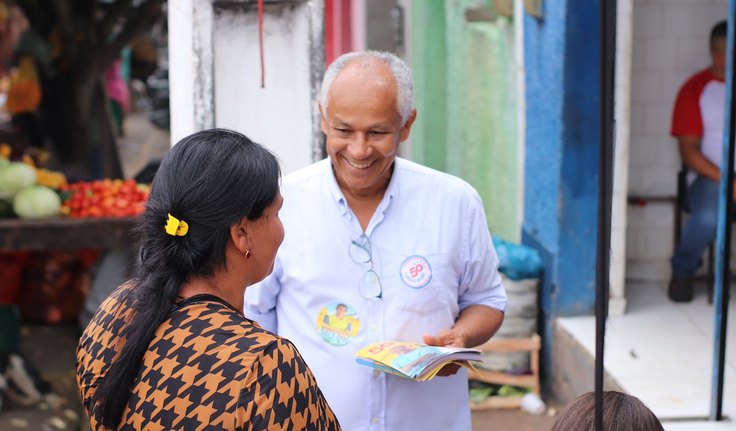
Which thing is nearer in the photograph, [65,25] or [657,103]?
[657,103]

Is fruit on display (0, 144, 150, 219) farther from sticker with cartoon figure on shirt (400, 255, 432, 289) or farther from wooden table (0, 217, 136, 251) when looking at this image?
sticker with cartoon figure on shirt (400, 255, 432, 289)

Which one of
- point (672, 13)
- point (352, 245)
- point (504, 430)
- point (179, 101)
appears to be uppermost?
point (672, 13)

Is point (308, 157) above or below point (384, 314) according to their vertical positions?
above

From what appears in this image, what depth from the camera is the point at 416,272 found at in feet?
9.30

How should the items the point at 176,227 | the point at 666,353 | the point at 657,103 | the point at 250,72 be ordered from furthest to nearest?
the point at 657,103 < the point at 666,353 < the point at 250,72 < the point at 176,227

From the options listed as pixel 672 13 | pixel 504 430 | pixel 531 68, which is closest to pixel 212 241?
pixel 504 430

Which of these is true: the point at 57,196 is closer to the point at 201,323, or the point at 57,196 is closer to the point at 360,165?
the point at 360,165

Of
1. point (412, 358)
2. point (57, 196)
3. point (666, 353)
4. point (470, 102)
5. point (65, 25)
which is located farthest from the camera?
point (65, 25)

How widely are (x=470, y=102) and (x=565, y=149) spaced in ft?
7.71

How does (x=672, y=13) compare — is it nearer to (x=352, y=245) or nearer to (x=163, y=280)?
(x=352, y=245)

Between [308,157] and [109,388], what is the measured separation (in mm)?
2174

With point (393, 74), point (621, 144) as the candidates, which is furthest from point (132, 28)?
point (393, 74)

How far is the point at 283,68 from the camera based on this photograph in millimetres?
4008

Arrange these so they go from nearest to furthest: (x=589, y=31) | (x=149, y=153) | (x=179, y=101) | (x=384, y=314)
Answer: (x=384, y=314), (x=179, y=101), (x=589, y=31), (x=149, y=153)
